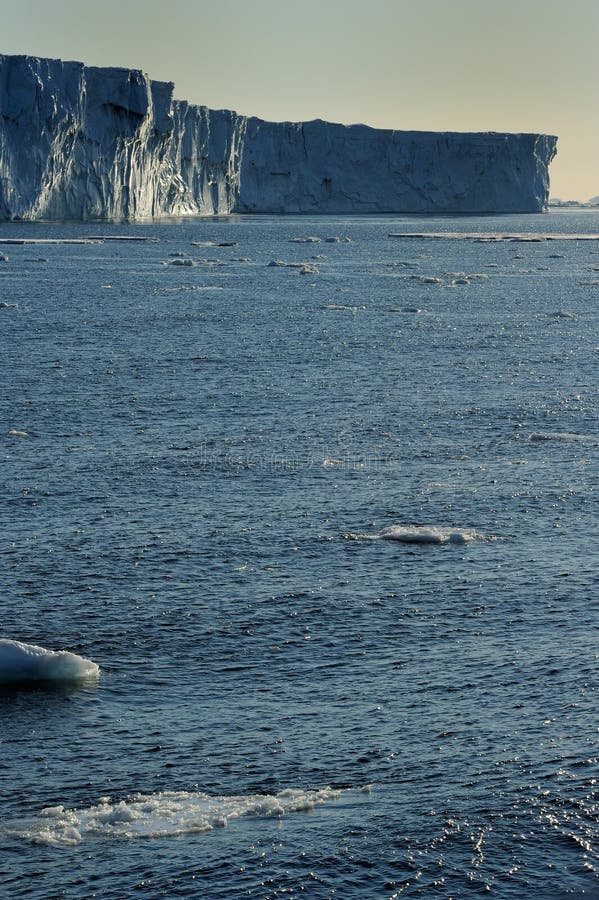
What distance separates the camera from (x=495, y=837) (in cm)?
937

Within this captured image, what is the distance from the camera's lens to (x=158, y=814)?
9531 mm

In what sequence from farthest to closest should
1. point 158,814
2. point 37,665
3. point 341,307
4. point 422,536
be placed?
point 341,307
point 422,536
point 37,665
point 158,814

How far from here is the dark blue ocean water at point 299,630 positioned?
30.1 ft

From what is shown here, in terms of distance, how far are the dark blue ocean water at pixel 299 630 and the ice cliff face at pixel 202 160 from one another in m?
64.3

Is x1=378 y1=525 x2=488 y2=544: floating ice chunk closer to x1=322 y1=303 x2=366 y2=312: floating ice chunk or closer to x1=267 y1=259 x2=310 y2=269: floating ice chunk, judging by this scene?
x1=322 y1=303 x2=366 y2=312: floating ice chunk

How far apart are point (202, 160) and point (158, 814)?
405 ft

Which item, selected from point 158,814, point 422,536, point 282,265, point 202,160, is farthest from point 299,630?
Result: point 202,160

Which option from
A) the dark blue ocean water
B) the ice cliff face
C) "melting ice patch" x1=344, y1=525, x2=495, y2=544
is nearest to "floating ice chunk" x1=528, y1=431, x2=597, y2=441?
the dark blue ocean water

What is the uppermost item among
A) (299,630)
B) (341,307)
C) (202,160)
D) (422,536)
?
(202,160)

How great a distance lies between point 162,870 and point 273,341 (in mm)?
29645

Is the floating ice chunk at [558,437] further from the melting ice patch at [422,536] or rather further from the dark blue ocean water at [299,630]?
the melting ice patch at [422,536]

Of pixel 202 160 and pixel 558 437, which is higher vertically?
pixel 202 160

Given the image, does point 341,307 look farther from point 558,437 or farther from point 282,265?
point 558,437

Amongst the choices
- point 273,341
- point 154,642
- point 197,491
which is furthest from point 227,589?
point 273,341
